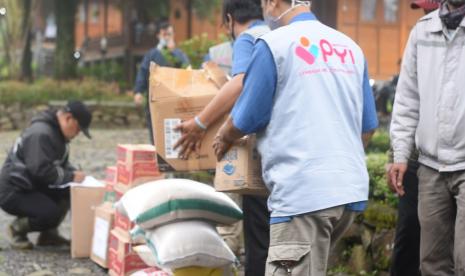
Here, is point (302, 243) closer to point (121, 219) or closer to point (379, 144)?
point (121, 219)

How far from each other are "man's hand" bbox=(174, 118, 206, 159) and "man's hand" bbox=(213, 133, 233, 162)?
428mm

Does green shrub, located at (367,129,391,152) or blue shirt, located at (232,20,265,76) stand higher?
blue shirt, located at (232,20,265,76)

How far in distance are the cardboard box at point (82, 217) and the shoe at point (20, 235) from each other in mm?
549

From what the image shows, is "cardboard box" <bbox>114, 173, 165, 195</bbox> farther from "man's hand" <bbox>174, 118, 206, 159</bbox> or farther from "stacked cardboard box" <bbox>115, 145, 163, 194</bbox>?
"man's hand" <bbox>174, 118, 206, 159</bbox>

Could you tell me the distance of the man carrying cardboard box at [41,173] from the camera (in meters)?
6.91

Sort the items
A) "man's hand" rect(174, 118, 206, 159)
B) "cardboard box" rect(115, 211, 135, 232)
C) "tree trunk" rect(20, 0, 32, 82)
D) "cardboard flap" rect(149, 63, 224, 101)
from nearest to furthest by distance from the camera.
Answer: "man's hand" rect(174, 118, 206, 159) → "cardboard flap" rect(149, 63, 224, 101) → "cardboard box" rect(115, 211, 135, 232) → "tree trunk" rect(20, 0, 32, 82)

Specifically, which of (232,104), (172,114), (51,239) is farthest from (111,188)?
(232,104)

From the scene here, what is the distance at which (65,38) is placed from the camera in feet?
79.8

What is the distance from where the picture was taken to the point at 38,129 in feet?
22.7

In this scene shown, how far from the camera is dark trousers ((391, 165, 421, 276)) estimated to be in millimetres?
4647

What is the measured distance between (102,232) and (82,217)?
1.30 feet

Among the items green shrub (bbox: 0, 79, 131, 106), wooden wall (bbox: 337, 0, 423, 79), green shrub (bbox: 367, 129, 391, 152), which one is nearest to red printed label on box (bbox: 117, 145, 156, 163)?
green shrub (bbox: 367, 129, 391, 152)

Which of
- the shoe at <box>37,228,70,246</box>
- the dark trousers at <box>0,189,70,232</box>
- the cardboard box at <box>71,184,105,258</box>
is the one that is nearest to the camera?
the cardboard box at <box>71,184,105,258</box>

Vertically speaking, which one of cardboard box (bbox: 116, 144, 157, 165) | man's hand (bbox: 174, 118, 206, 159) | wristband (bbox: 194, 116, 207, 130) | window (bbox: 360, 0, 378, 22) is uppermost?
window (bbox: 360, 0, 378, 22)
